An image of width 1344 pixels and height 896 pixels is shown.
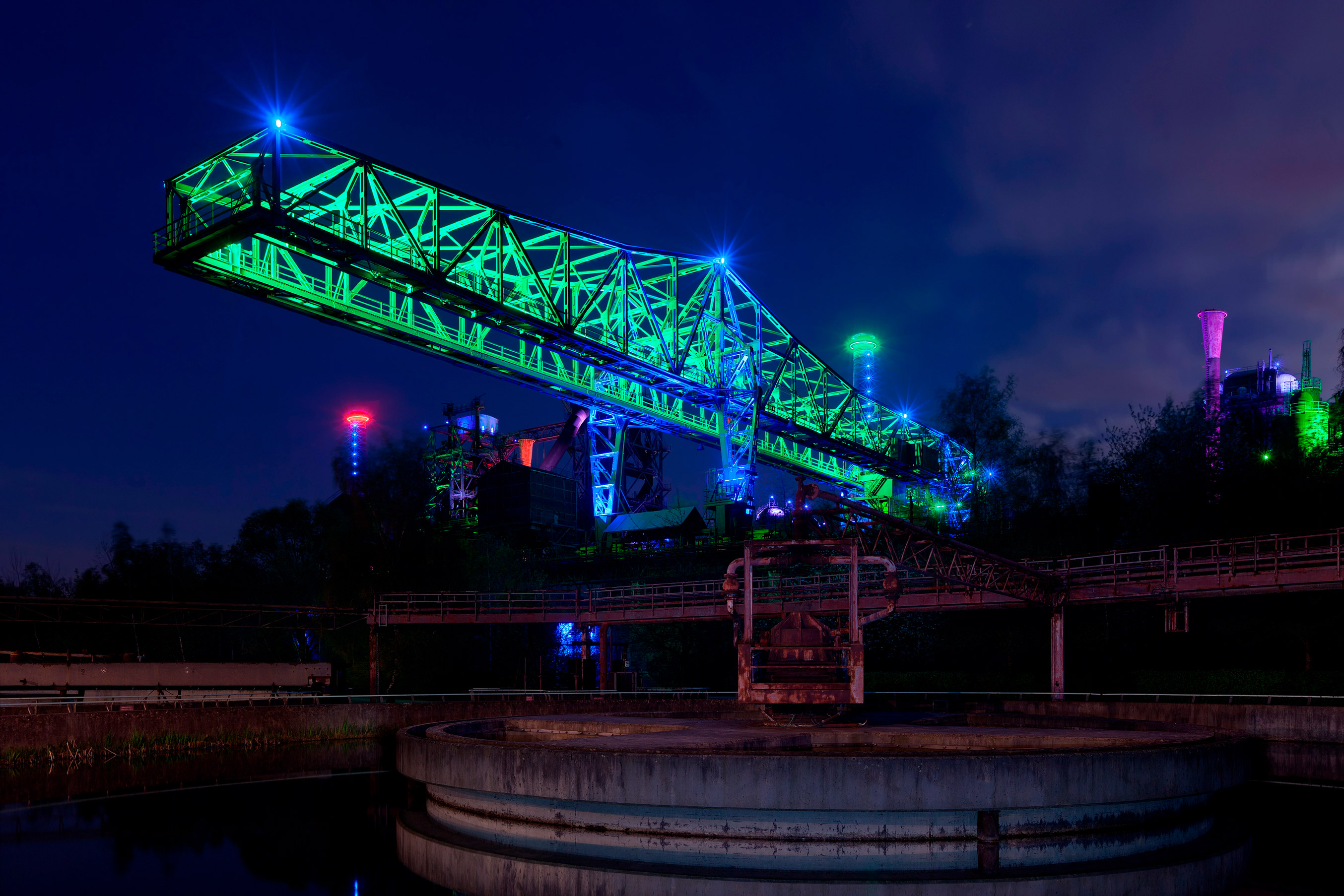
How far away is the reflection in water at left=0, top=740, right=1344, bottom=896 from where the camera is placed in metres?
15.6

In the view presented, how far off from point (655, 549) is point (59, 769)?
56884mm

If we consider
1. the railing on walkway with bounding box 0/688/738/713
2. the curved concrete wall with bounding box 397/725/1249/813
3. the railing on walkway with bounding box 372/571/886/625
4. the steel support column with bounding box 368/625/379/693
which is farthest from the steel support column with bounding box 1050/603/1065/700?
the steel support column with bounding box 368/625/379/693

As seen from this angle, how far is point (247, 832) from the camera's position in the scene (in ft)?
64.0

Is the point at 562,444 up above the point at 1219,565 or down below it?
above

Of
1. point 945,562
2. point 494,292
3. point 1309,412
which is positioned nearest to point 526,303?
point 494,292

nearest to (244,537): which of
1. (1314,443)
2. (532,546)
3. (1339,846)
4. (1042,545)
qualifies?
(532,546)

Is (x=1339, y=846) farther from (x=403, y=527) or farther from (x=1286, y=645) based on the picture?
(x=403, y=527)

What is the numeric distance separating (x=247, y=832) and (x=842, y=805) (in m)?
11.8

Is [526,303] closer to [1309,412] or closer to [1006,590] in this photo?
[1006,590]

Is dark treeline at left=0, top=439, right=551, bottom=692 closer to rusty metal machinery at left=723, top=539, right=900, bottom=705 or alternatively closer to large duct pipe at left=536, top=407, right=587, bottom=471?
large duct pipe at left=536, top=407, right=587, bottom=471

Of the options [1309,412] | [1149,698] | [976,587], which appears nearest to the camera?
[1149,698]

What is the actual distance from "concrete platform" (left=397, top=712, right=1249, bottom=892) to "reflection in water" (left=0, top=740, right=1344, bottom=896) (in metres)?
0.90

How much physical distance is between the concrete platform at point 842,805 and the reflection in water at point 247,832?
90cm

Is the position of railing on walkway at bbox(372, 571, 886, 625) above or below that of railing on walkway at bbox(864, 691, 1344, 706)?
above
